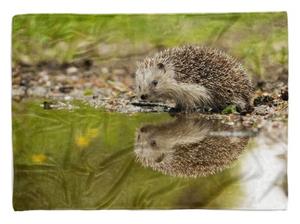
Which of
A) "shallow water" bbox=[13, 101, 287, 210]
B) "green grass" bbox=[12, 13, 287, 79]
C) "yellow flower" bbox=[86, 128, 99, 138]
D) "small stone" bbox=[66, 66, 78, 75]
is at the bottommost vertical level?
"shallow water" bbox=[13, 101, 287, 210]

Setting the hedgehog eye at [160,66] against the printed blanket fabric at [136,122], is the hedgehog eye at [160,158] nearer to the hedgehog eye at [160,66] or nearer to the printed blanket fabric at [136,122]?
the printed blanket fabric at [136,122]

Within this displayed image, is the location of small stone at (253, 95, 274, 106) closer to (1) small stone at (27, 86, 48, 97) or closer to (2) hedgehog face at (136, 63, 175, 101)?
(2) hedgehog face at (136, 63, 175, 101)

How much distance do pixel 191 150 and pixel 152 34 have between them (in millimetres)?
571

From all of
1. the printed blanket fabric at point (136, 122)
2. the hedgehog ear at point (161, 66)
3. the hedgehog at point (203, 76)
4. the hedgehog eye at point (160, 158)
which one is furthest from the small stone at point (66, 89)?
the hedgehog eye at point (160, 158)

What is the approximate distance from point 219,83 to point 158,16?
43cm

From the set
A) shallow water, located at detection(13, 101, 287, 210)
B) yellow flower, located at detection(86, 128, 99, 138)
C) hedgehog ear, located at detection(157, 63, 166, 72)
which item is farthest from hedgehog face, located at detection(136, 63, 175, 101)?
yellow flower, located at detection(86, 128, 99, 138)

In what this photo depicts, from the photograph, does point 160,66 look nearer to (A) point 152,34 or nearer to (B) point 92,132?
(A) point 152,34

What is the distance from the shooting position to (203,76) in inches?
74.2

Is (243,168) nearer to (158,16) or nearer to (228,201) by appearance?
(228,201)

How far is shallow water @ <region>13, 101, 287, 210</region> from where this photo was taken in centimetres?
187

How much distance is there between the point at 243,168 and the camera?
1868mm

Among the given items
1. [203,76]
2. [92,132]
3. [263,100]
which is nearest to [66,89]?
[92,132]

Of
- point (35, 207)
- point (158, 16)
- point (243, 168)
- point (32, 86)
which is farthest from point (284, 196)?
point (32, 86)

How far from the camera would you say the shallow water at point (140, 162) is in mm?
1867
